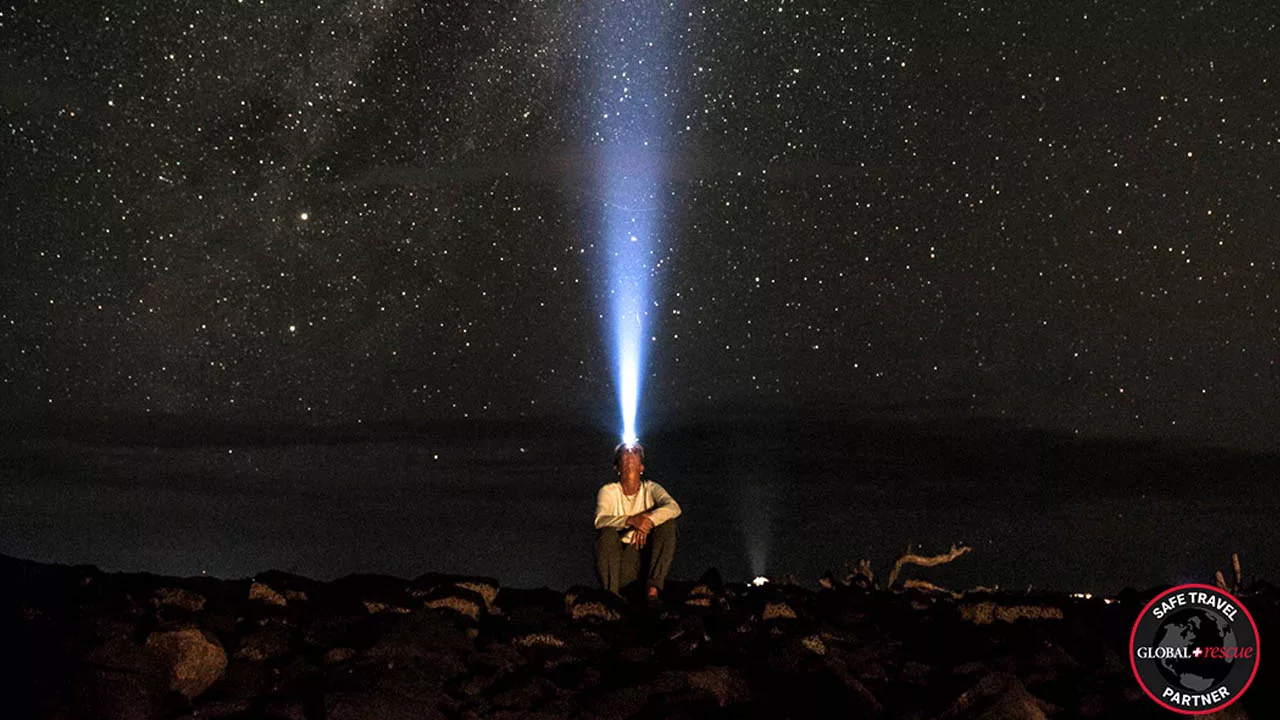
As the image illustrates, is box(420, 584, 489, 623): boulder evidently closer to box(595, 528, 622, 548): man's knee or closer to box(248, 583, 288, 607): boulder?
box(248, 583, 288, 607): boulder

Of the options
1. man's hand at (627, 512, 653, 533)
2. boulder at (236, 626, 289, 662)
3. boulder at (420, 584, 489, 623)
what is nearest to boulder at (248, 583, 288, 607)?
boulder at (420, 584, 489, 623)

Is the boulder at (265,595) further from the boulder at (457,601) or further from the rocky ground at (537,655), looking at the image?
the boulder at (457,601)

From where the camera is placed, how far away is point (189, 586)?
8.02m

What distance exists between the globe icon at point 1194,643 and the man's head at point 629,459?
3.98 metres

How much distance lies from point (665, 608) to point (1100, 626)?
93.9 inches

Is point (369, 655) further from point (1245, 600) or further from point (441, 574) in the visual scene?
point (1245, 600)

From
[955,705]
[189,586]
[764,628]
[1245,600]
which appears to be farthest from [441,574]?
[1245,600]

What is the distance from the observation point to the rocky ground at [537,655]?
5023 mm

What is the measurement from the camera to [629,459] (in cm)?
874

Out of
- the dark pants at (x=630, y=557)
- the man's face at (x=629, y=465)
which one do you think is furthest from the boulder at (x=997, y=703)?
the man's face at (x=629, y=465)

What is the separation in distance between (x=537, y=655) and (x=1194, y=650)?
289cm

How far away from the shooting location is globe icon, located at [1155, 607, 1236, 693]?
525 centimetres

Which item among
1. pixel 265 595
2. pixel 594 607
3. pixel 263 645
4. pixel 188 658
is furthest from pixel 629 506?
pixel 188 658

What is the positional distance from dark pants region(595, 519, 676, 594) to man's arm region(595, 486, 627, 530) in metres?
0.04
